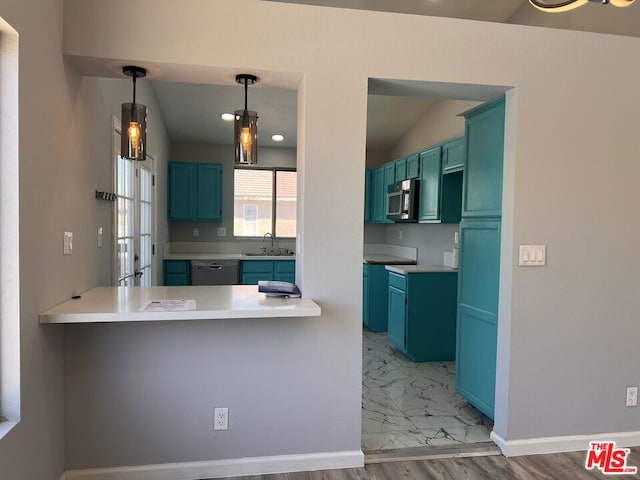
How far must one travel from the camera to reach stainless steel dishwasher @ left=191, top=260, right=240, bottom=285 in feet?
17.4

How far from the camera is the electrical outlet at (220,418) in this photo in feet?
7.22

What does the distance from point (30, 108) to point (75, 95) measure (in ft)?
1.71

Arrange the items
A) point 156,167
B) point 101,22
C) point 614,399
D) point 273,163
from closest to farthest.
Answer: point 101,22, point 614,399, point 156,167, point 273,163

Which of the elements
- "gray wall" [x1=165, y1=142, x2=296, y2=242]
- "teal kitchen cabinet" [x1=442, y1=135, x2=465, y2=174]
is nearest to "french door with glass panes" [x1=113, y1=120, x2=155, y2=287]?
"gray wall" [x1=165, y1=142, x2=296, y2=242]

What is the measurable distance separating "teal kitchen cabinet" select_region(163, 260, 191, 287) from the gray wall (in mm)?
596

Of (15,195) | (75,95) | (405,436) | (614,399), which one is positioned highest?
(75,95)

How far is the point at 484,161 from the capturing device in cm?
278

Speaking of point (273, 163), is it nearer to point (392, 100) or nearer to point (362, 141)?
point (392, 100)

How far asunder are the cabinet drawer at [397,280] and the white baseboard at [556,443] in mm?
1715

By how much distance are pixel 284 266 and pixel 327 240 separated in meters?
3.37

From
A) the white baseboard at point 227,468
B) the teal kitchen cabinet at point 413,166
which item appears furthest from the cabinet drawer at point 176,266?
the white baseboard at point 227,468

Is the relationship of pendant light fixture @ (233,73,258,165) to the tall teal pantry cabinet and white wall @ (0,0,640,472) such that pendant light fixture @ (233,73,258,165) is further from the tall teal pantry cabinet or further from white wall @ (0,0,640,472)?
the tall teal pantry cabinet

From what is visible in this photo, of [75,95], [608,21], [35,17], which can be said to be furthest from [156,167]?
[608,21]

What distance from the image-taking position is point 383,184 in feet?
18.1
